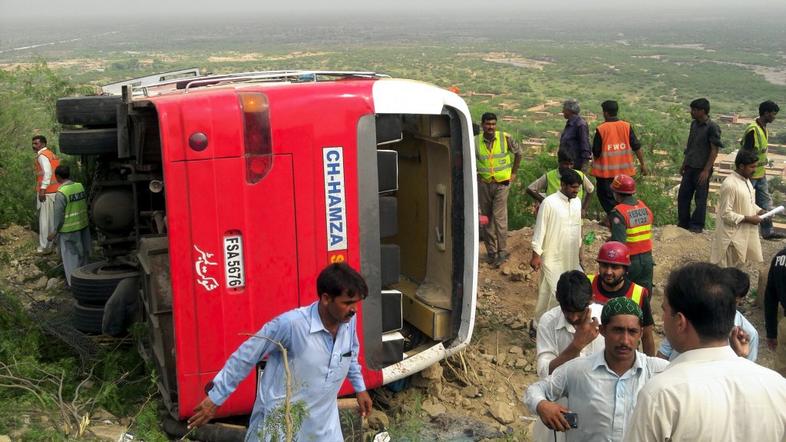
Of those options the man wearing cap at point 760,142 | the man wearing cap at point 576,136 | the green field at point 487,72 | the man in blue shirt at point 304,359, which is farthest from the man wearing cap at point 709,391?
the man wearing cap at point 760,142

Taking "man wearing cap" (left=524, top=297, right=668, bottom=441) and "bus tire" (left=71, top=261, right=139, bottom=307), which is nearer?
"man wearing cap" (left=524, top=297, right=668, bottom=441)

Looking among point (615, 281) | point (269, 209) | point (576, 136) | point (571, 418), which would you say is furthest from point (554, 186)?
point (571, 418)

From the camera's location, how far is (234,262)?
4.98 m

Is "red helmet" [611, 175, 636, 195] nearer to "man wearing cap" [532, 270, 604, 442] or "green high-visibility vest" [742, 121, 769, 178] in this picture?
"man wearing cap" [532, 270, 604, 442]

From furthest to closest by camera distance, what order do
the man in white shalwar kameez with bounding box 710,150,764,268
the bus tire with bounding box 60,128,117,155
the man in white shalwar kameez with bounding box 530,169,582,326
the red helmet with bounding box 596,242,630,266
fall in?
the man in white shalwar kameez with bounding box 710,150,764,268
the man in white shalwar kameez with bounding box 530,169,582,326
the bus tire with bounding box 60,128,117,155
the red helmet with bounding box 596,242,630,266

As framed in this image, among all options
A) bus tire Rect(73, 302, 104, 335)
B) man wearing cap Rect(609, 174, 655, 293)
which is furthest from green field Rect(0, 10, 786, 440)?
man wearing cap Rect(609, 174, 655, 293)

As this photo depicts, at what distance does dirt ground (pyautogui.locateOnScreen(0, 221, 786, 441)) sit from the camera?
5887 millimetres

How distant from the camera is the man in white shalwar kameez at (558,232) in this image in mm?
6465

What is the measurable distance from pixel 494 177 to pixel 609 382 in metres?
4.96

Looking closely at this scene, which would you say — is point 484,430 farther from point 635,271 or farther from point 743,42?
point 743,42

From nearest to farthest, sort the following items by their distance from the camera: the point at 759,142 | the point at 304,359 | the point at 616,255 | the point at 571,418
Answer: the point at 571,418 → the point at 304,359 → the point at 616,255 → the point at 759,142

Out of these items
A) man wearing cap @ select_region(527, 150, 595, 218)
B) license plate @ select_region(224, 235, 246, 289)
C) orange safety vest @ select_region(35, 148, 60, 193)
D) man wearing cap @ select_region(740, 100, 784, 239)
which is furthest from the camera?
orange safety vest @ select_region(35, 148, 60, 193)

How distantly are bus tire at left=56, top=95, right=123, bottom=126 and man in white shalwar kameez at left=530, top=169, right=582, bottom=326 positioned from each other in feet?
9.54

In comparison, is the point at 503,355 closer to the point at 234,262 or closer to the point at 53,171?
the point at 234,262
